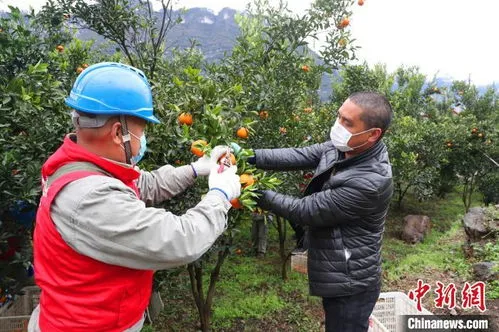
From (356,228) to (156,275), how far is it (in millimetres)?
1359

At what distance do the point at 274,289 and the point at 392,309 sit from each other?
6.65 ft

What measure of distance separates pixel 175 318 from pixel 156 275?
212 cm

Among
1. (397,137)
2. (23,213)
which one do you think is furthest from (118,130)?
(397,137)

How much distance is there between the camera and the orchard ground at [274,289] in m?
4.47

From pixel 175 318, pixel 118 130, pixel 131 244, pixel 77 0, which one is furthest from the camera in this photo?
pixel 175 318

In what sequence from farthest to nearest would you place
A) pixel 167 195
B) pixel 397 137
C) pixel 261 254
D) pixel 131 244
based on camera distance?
1. pixel 397 137
2. pixel 261 254
3. pixel 167 195
4. pixel 131 244

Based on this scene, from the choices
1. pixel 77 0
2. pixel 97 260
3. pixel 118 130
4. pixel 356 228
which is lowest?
pixel 356 228

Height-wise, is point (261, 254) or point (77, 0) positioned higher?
point (77, 0)

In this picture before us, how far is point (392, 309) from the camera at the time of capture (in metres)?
3.69

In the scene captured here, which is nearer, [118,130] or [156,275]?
[118,130]

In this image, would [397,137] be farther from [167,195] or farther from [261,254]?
[167,195]

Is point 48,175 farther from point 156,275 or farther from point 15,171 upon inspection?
point 156,275

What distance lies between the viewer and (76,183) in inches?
52.2

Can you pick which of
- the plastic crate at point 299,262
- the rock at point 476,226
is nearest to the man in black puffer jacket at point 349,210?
the plastic crate at point 299,262
